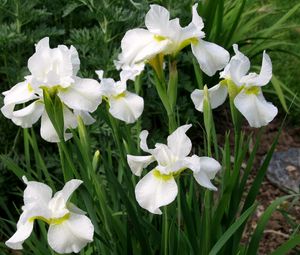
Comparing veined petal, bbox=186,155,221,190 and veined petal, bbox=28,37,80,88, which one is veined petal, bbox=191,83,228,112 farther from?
veined petal, bbox=28,37,80,88

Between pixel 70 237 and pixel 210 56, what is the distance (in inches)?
23.9

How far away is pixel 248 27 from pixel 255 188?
230cm

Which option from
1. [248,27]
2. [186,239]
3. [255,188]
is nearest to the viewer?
[186,239]

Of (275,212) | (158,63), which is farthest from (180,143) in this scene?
(275,212)

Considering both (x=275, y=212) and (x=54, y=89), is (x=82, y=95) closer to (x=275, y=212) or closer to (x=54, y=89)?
(x=54, y=89)

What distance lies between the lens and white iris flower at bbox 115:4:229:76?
5.42ft

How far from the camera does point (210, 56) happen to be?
68.2 inches

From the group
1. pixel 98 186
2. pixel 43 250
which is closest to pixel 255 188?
pixel 98 186

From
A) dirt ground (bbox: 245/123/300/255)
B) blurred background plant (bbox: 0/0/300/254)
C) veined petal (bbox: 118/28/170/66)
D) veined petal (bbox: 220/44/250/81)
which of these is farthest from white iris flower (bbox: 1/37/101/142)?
dirt ground (bbox: 245/123/300/255)

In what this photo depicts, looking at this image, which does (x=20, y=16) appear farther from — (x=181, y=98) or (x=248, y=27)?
(x=248, y=27)

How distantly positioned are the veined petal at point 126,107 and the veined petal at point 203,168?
0.32 metres

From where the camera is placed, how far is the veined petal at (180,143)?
1.63 m

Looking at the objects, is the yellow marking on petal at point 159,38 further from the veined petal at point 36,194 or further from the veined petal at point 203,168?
the veined petal at point 36,194

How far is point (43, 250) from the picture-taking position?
2.03m
